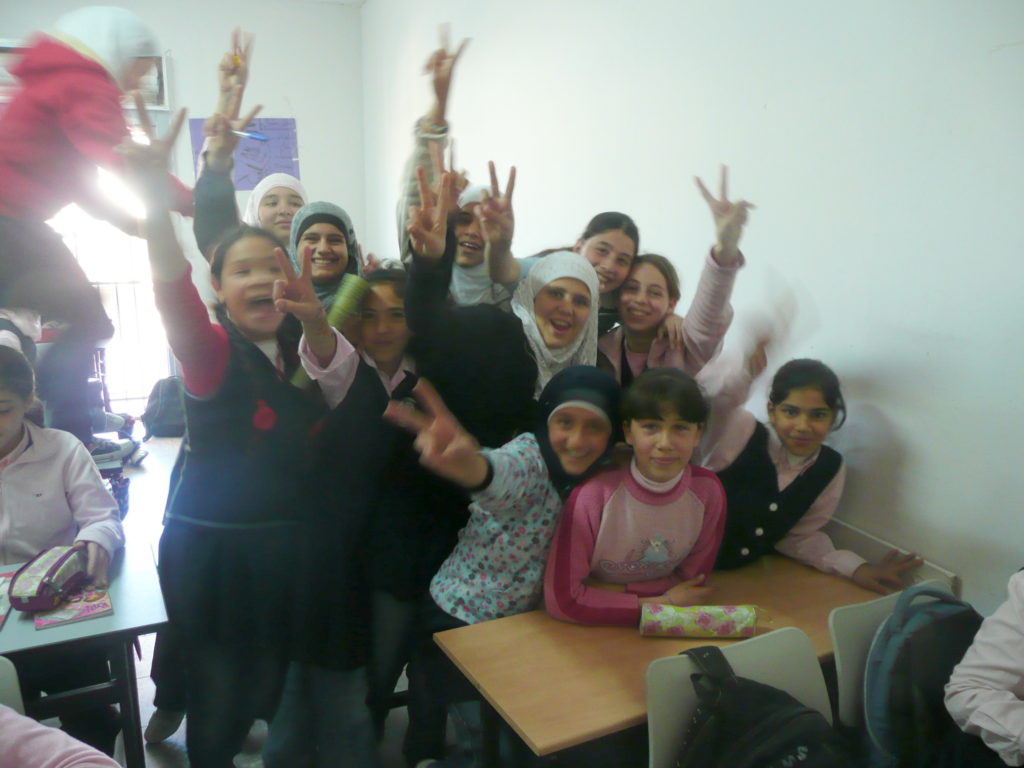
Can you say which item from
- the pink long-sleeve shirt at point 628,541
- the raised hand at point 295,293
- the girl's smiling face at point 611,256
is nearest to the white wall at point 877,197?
the girl's smiling face at point 611,256

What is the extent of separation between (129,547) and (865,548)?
1879mm

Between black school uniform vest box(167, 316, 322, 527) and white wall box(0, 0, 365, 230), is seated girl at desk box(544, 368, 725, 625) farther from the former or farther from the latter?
white wall box(0, 0, 365, 230)

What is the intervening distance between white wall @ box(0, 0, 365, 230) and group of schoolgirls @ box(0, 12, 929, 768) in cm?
342

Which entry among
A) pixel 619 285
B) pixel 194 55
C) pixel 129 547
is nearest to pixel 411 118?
pixel 194 55

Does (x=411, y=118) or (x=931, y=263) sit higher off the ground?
(x=411, y=118)

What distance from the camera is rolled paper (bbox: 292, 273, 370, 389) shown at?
5.32 feet

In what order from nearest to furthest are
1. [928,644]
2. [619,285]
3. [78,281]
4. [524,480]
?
[78,281] → [928,644] → [524,480] → [619,285]

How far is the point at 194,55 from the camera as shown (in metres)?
4.55

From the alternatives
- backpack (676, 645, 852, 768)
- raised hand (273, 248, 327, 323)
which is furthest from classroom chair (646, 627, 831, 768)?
raised hand (273, 248, 327, 323)

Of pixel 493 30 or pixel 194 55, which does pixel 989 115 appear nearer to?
pixel 493 30

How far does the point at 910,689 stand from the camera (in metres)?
1.30

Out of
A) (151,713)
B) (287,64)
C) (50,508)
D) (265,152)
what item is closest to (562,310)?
(50,508)

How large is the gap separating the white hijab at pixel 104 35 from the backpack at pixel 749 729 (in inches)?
54.4

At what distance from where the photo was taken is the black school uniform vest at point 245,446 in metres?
1.32
